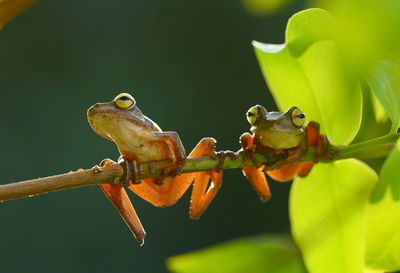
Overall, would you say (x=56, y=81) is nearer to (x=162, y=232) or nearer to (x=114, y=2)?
(x=114, y=2)

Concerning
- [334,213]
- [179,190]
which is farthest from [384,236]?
[179,190]

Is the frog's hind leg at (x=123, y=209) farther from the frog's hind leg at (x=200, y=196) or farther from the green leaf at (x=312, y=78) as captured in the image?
the green leaf at (x=312, y=78)

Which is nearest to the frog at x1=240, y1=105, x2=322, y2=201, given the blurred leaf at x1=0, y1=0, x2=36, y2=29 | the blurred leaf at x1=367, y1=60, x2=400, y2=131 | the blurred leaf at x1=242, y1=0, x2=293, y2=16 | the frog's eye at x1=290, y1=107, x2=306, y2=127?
the frog's eye at x1=290, y1=107, x2=306, y2=127

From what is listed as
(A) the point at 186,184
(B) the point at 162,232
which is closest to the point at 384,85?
(A) the point at 186,184

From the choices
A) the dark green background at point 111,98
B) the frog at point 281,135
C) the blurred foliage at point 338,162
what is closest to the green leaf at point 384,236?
the blurred foliage at point 338,162

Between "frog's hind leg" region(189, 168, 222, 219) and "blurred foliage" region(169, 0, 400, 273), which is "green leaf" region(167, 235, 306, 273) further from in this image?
"frog's hind leg" region(189, 168, 222, 219)

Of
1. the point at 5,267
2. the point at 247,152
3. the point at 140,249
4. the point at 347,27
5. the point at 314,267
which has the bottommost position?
the point at 140,249
